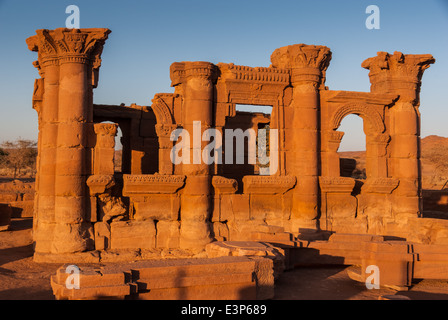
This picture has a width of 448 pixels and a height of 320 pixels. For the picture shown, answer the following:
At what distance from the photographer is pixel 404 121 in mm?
11312

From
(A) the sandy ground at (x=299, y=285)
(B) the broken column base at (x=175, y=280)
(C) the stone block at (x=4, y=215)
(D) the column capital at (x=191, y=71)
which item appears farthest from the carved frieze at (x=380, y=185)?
A: (C) the stone block at (x=4, y=215)

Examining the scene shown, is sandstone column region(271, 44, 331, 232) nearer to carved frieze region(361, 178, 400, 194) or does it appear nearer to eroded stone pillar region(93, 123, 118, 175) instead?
carved frieze region(361, 178, 400, 194)

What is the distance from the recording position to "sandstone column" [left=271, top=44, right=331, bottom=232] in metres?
10.5

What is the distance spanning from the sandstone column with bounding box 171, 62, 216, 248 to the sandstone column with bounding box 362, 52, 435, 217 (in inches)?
200

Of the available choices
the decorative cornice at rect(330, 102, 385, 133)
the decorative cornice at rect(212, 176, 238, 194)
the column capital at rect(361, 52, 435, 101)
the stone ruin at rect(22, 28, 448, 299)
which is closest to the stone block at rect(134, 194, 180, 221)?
the stone ruin at rect(22, 28, 448, 299)

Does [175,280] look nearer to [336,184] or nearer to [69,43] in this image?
[69,43]

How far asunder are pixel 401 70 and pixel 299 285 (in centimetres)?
722

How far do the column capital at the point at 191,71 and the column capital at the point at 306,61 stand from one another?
6.71 feet

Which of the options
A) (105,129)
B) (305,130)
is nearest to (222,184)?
(305,130)

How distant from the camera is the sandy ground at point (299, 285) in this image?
6746mm

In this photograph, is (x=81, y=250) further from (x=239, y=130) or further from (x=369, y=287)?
(x=239, y=130)

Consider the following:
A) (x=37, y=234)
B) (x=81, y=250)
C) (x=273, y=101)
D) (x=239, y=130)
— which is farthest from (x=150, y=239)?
(x=239, y=130)

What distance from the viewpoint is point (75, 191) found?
909 centimetres
